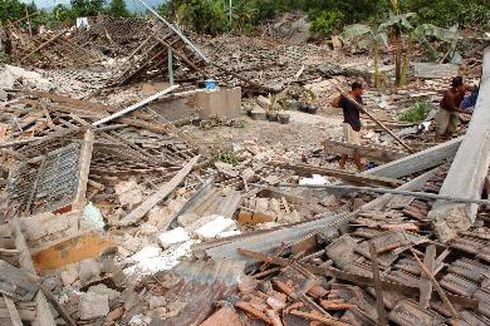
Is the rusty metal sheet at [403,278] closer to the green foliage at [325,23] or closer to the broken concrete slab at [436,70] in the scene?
the broken concrete slab at [436,70]

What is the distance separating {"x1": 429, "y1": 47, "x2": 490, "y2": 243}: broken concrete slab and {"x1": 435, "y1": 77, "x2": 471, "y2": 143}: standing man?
62.5 inches

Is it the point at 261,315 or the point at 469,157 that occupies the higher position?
the point at 469,157

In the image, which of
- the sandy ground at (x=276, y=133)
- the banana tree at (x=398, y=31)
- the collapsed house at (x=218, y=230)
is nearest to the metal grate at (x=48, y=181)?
the collapsed house at (x=218, y=230)

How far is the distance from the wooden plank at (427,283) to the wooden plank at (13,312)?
2809 millimetres

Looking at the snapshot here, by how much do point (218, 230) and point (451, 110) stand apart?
520cm

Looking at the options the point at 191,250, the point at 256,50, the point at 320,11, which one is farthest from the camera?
the point at 320,11

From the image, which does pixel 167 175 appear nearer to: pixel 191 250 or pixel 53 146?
pixel 53 146

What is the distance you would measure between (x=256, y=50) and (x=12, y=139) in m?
15.1

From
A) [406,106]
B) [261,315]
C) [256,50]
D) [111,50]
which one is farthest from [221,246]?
[111,50]

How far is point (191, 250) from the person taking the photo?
16.8ft

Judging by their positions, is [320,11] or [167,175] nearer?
[167,175]

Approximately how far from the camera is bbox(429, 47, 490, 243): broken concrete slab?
4469 millimetres

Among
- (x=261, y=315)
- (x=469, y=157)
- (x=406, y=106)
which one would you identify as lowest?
(x=406, y=106)

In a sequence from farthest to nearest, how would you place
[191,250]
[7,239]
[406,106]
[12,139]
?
[406,106] < [12,139] < [191,250] < [7,239]
